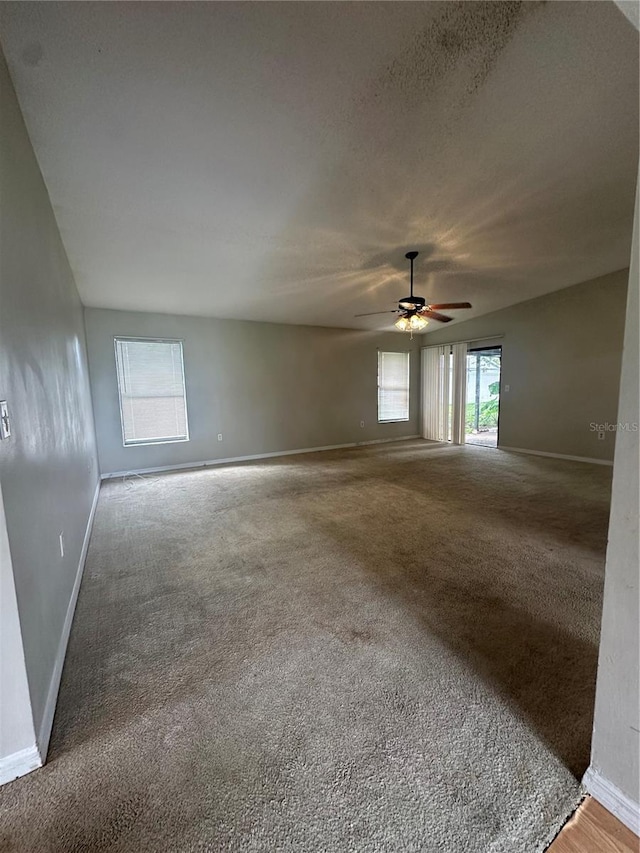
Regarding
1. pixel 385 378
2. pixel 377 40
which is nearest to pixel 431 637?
pixel 377 40

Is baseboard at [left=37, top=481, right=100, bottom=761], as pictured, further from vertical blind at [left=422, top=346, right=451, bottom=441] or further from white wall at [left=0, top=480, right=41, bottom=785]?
vertical blind at [left=422, top=346, right=451, bottom=441]

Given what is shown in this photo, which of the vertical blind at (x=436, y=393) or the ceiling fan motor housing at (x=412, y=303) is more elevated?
the ceiling fan motor housing at (x=412, y=303)

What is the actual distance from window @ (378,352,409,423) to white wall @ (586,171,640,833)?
20.8 feet

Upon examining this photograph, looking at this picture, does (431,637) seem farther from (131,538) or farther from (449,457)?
(449,457)

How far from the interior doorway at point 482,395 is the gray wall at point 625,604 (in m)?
7.10

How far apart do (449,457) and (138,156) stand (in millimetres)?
5397

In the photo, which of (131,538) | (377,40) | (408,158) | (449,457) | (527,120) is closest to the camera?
(377,40)

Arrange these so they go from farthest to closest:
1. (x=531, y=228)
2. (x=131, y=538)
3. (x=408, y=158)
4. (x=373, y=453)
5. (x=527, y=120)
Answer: (x=373, y=453)
(x=531, y=228)
(x=131, y=538)
(x=408, y=158)
(x=527, y=120)

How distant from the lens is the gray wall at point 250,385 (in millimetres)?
4752

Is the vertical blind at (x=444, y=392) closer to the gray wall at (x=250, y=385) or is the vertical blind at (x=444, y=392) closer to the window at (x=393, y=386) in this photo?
the window at (x=393, y=386)

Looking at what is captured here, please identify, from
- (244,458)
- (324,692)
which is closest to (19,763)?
(324,692)

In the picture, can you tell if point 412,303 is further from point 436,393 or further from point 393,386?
point 436,393

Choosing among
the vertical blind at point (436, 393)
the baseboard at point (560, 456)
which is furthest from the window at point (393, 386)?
the baseboard at point (560, 456)

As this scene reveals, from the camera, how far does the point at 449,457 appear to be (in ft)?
18.6
